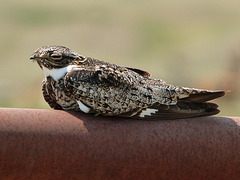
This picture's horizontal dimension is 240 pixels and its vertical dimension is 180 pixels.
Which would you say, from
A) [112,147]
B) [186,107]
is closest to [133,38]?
[186,107]

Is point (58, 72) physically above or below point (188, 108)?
above

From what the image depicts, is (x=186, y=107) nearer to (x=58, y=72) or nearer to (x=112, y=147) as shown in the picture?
(x=112, y=147)

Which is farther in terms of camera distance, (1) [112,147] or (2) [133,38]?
(2) [133,38]

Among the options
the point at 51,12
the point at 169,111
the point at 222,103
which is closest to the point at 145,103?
the point at 169,111

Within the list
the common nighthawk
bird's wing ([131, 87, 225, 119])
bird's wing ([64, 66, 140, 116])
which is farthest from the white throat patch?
bird's wing ([131, 87, 225, 119])

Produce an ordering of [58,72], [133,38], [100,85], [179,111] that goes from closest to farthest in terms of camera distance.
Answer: [179,111], [100,85], [58,72], [133,38]

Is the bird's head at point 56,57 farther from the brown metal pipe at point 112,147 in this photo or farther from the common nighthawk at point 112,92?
the brown metal pipe at point 112,147

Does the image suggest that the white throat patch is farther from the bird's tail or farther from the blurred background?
the blurred background
